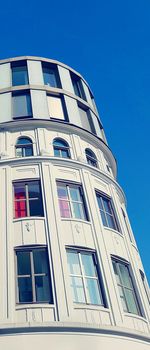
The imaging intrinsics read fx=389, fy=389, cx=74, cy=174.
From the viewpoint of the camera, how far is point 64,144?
22.0 meters

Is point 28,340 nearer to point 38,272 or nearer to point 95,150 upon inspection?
point 38,272

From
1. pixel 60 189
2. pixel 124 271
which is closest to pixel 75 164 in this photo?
pixel 60 189

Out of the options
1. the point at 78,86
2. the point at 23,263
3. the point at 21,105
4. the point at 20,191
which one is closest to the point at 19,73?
→ the point at 21,105

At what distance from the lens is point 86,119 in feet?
83.3

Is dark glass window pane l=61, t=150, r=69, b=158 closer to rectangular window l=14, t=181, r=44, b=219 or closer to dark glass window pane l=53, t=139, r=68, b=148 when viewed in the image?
dark glass window pane l=53, t=139, r=68, b=148

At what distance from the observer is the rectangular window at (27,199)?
17.7m

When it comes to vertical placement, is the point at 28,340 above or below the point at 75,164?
below

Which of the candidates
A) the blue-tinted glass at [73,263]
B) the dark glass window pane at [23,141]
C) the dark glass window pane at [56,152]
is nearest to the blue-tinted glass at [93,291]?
the blue-tinted glass at [73,263]

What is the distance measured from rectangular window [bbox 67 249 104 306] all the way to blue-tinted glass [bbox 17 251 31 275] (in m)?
1.68

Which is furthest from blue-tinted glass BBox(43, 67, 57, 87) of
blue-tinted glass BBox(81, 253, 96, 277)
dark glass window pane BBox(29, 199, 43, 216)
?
blue-tinted glass BBox(81, 253, 96, 277)

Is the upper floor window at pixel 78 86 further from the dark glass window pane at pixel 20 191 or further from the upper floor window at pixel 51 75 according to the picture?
the dark glass window pane at pixel 20 191

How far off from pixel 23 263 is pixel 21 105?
10828 mm

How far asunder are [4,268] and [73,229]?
11.7ft

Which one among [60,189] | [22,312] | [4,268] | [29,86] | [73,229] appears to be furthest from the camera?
[29,86]
